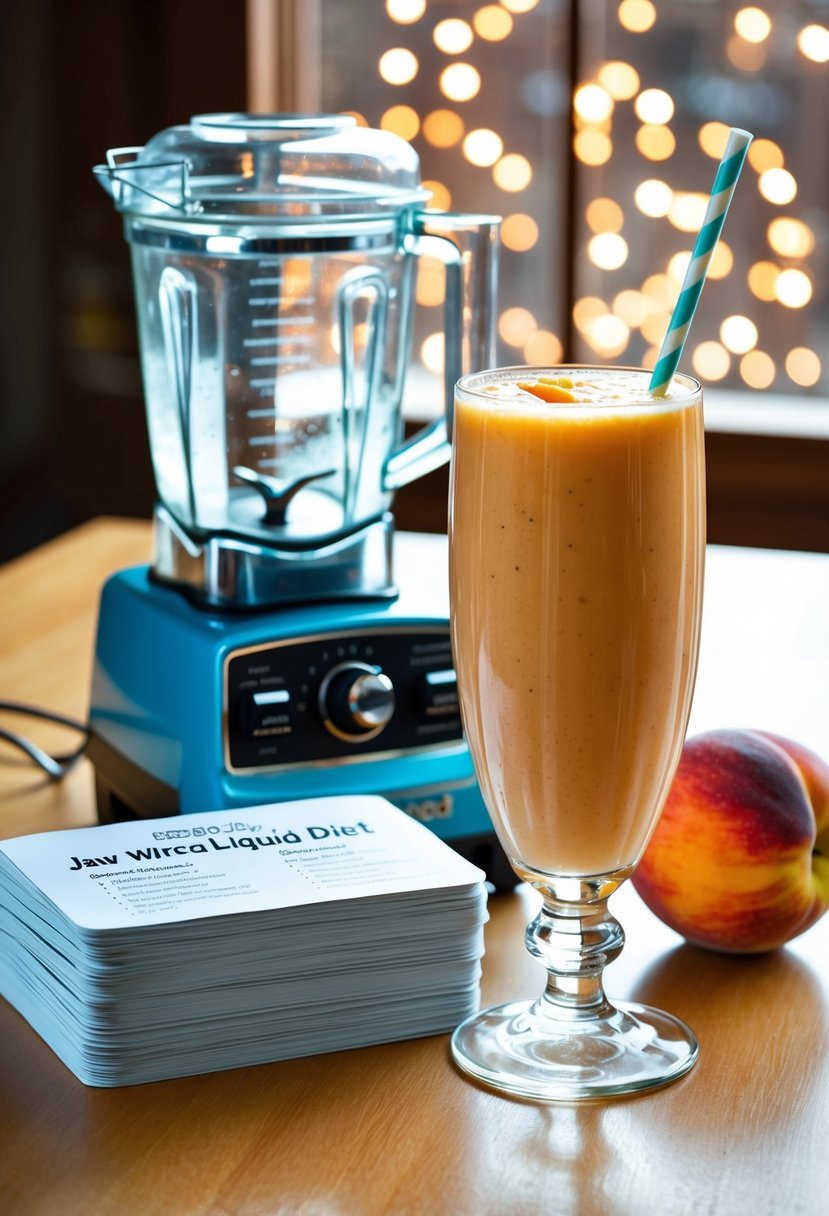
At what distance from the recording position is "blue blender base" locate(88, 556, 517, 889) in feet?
2.91

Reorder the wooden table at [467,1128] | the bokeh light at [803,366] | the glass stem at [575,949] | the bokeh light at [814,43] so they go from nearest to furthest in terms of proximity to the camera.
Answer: the wooden table at [467,1128] < the glass stem at [575,949] < the bokeh light at [814,43] < the bokeh light at [803,366]

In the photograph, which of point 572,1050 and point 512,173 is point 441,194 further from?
point 572,1050

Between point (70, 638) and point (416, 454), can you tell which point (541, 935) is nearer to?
point (416, 454)

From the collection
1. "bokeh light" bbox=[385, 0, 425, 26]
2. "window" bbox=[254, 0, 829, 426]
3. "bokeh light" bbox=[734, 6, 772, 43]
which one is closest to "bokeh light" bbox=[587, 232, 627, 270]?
"window" bbox=[254, 0, 829, 426]

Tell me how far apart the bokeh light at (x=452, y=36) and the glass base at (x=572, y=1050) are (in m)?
2.98

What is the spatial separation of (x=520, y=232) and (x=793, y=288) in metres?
0.60

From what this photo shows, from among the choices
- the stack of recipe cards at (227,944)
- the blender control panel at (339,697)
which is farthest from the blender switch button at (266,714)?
the stack of recipe cards at (227,944)

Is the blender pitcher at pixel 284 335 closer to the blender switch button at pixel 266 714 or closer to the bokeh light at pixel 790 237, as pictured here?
the blender switch button at pixel 266 714

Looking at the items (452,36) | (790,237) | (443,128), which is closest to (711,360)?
(790,237)

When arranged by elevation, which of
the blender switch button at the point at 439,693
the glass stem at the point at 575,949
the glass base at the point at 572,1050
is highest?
the blender switch button at the point at 439,693

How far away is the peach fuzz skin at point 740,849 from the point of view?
2.61ft

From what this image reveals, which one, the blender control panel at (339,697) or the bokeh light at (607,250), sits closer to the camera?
the blender control panel at (339,697)

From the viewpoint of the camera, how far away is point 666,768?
0.73 metres

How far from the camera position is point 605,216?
3.33 meters
